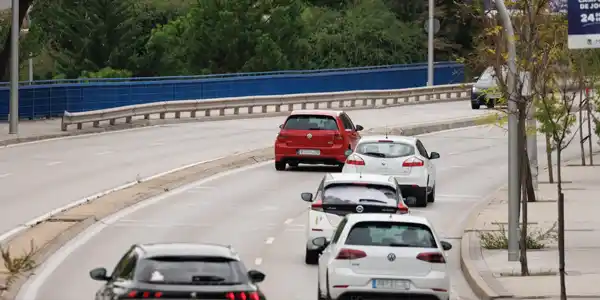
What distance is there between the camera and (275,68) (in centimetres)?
8856

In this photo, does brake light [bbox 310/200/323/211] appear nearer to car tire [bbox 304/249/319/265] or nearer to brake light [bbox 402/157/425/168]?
car tire [bbox 304/249/319/265]

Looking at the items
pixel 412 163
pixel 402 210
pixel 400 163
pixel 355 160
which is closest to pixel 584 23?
pixel 402 210

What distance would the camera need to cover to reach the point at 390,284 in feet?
62.8

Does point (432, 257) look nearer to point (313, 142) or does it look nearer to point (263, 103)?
point (313, 142)

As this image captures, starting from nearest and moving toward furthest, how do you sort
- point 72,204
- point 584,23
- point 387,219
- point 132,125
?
point 387,219 → point 584,23 → point 72,204 → point 132,125

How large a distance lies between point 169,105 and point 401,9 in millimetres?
40889

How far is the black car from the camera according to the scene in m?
14.3

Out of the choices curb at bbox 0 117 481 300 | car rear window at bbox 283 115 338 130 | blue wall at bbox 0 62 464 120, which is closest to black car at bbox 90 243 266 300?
curb at bbox 0 117 481 300

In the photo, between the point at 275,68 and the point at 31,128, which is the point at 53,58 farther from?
the point at 31,128

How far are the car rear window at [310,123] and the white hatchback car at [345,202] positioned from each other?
16.7m

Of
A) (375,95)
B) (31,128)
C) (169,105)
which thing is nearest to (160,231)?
(31,128)

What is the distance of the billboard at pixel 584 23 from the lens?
21.1 m

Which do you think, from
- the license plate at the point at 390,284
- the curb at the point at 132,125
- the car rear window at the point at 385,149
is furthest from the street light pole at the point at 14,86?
the license plate at the point at 390,284

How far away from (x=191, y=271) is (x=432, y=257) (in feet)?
16.7
